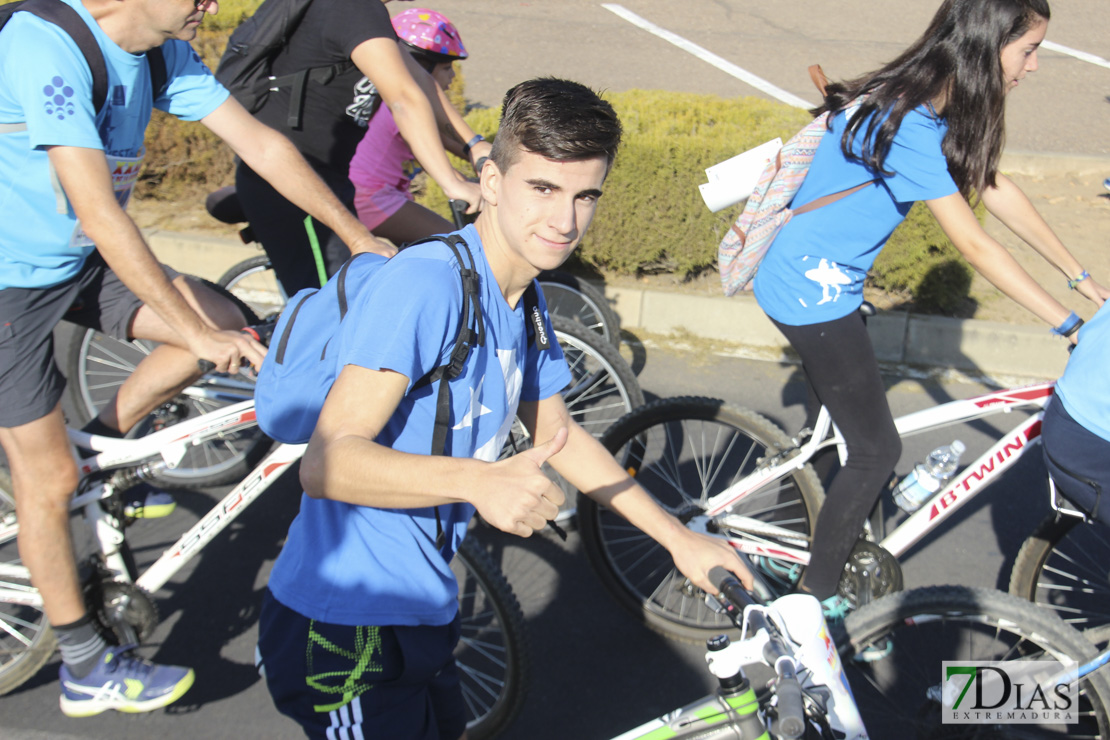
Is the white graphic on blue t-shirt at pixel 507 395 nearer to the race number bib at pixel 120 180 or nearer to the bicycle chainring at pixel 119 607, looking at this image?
the race number bib at pixel 120 180

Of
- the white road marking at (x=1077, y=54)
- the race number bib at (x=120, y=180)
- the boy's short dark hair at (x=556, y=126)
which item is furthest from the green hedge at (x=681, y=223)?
the white road marking at (x=1077, y=54)

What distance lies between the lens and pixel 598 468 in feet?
6.62

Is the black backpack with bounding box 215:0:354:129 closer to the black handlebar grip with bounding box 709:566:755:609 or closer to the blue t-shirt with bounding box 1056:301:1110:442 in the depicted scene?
the black handlebar grip with bounding box 709:566:755:609

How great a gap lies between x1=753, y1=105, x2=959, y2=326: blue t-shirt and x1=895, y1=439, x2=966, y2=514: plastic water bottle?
595mm

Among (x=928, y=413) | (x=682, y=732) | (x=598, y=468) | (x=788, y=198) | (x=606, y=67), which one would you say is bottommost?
(x=606, y=67)

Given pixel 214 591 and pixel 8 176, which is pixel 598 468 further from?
pixel 214 591

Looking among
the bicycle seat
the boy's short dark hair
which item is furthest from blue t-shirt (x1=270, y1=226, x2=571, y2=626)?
the bicycle seat

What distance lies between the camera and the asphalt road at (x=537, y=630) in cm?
292

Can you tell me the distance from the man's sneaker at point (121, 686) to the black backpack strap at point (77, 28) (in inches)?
69.2

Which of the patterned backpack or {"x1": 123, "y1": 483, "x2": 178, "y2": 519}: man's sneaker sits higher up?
the patterned backpack

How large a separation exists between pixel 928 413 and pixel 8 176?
116 inches

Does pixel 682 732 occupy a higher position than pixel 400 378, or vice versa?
pixel 400 378

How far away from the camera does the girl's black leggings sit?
9.37 ft

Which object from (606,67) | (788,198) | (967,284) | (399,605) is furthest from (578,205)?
(606,67)
